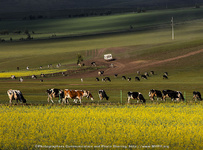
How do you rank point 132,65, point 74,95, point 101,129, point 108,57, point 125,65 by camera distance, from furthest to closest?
point 108,57
point 125,65
point 132,65
point 74,95
point 101,129

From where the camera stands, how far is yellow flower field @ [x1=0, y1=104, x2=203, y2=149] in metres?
24.5

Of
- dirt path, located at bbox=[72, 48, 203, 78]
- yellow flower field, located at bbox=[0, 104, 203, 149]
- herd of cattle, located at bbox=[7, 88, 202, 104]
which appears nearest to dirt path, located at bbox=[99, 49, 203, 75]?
dirt path, located at bbox=[72, 48, 203, 78]

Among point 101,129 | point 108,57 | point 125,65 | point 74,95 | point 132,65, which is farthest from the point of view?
point 108,57

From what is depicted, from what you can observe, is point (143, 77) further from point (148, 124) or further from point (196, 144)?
point (196, 144)

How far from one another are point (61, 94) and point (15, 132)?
18410 mm

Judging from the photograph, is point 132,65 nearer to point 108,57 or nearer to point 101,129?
point 108,57

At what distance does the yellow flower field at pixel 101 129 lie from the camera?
24.5 metres

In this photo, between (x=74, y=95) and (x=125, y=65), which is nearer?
(x=74, y=95)

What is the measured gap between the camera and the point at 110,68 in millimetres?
114875

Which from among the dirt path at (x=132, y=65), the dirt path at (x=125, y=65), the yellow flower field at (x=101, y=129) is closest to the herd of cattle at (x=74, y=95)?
the yellow flower field at (x=101, y=129)

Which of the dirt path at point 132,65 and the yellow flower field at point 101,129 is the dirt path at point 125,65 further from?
the yellow flower field at point 101,129

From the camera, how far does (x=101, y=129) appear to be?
1119 inches

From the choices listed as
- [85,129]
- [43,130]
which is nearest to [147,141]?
[85,129]

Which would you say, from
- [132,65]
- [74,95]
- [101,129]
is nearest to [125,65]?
[132,65]
